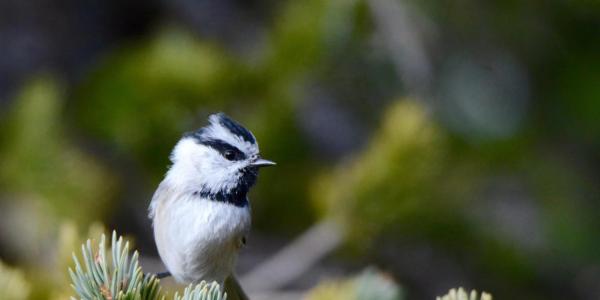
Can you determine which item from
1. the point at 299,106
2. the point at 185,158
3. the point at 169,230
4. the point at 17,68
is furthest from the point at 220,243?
the point at 17,68

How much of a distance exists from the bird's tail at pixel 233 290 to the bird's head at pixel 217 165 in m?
0.22

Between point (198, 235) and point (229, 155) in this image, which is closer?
point (198, 235)

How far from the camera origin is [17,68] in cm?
350

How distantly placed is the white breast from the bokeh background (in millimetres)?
242

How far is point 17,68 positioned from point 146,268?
145 cm

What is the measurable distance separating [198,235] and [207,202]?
12 centimetres

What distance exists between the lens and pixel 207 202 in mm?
2082

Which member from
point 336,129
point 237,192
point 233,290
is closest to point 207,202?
point 237,192

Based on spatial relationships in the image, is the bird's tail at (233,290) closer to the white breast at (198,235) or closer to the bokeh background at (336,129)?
the white breast at (198,235)

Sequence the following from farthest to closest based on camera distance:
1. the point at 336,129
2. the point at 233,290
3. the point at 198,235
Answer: the point at 336,129
the point at 233,290
the point at 198,235

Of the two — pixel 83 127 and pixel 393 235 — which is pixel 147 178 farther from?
pixel 393 235

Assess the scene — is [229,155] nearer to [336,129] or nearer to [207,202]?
[207,202]

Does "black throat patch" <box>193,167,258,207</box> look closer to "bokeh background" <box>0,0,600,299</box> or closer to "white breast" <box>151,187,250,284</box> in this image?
"white breast" <box>151,187,250,284</box>

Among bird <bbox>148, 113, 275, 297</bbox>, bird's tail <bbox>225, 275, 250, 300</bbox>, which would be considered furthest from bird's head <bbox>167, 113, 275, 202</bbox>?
bird's tail <bbox>225, 275, 250, 300</bbox>
